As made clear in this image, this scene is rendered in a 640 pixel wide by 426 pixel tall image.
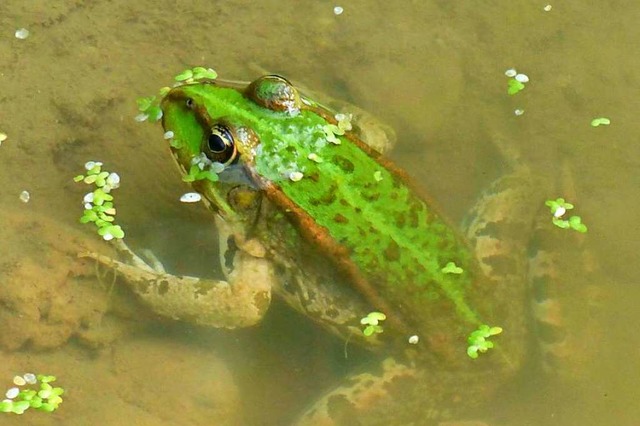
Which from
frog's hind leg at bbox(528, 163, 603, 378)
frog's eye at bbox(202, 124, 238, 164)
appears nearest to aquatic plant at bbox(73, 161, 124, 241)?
frog's eye at bbox(202, 124, 238, 164)

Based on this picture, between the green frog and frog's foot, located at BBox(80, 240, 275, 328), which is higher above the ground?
the green frog

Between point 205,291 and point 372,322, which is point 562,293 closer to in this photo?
point 372,322

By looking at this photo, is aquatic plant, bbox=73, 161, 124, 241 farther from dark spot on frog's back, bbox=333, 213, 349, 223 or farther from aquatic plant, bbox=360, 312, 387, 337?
aquatic plant, bbox=360, 312, 387, 337

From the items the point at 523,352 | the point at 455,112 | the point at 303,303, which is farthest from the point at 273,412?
the point at 455,112

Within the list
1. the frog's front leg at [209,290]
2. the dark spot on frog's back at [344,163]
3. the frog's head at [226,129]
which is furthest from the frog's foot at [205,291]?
the dark spot on frog's back at [344,163]

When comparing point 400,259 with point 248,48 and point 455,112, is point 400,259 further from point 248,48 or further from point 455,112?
point 248,48

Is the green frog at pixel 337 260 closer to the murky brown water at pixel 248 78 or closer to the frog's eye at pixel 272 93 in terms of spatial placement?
the frog's eye at pixel 272 93

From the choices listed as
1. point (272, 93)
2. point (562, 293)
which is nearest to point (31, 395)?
point (272, 93)

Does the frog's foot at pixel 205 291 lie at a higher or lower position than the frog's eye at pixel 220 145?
lower
